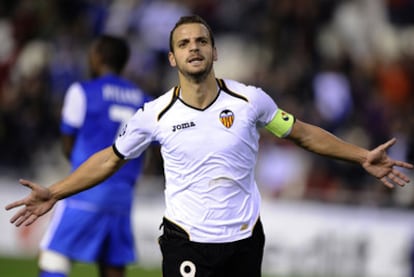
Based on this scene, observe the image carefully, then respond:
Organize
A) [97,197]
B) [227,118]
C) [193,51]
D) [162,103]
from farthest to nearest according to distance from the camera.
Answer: [97,197] → [162,103] → [227,118] → [193,51]

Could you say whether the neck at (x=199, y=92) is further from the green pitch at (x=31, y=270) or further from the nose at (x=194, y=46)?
the green pitch at (x=31, y=270)

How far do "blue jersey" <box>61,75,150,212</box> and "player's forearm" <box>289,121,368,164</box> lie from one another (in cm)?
244

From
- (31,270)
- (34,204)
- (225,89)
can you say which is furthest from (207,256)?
(31,270)

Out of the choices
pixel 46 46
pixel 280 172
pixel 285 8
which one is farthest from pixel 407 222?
pixel 46 46

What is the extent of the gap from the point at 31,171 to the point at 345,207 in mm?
4750

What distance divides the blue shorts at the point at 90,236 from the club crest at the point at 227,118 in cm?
255

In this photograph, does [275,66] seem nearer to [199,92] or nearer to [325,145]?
[325,145]

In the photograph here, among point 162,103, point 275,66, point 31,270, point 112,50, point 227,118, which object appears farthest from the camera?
point 275,66

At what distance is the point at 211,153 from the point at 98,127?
94.4 inches

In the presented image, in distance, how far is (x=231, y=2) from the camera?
17.8m

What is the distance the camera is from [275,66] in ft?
52.7

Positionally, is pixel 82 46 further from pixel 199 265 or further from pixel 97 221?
pixel 199 265

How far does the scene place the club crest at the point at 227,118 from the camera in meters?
6.49

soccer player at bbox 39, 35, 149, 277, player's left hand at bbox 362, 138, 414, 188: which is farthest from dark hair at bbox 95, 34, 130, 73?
player's left hand at bbox 362, 138, 414, 188
